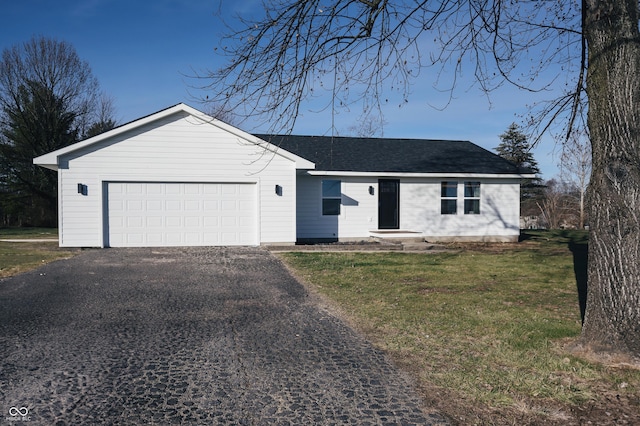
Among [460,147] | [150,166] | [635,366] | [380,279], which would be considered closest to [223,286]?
[380,279]

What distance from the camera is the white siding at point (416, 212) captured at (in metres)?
17.8

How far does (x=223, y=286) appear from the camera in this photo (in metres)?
8.82

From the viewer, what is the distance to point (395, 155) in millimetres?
19938

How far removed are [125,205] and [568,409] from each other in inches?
560

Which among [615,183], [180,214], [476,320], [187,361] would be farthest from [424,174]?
[187,361]

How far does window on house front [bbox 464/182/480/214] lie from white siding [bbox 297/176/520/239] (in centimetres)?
17

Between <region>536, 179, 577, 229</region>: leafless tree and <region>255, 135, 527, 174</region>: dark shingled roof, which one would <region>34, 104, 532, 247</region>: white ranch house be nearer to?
<region>255, 135, 527, 174</region>: dark shingled roof

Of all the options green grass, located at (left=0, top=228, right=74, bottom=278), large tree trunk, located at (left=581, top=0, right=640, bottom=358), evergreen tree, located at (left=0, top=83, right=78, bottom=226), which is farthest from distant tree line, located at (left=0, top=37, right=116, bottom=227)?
large tree trunk, located at (left=581, top=0, right=640, bottom=358)

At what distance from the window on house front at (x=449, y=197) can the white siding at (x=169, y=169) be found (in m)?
6.50

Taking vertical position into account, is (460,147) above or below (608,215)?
above

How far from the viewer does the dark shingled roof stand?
18.4 metres

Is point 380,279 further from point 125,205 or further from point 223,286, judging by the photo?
point 125,205

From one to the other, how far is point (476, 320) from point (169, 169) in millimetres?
11699

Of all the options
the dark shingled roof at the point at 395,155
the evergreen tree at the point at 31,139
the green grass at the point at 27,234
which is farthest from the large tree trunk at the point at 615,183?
the evergreen tree at the point at 31,139
